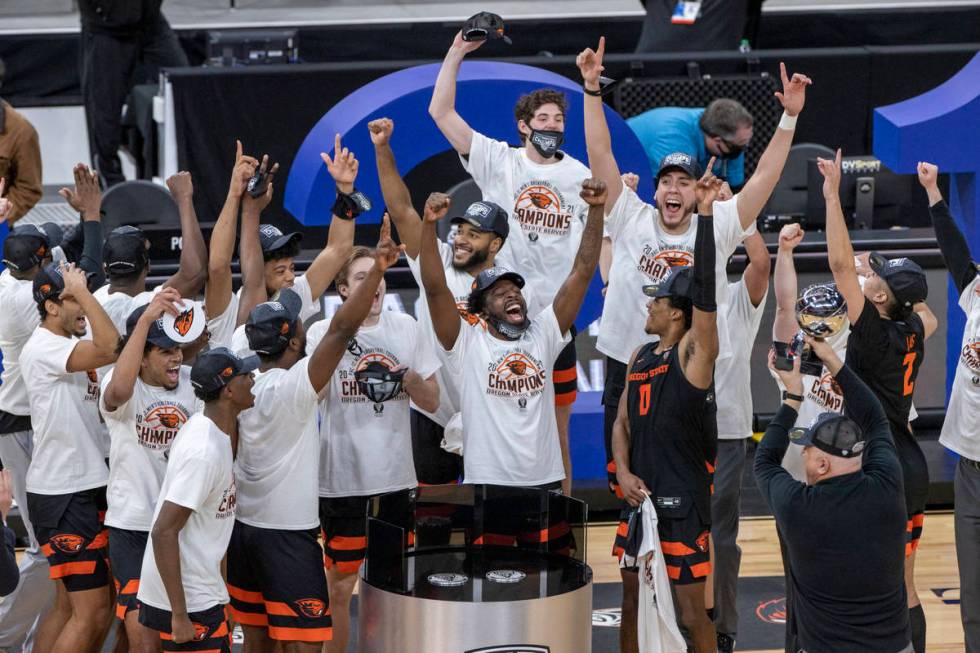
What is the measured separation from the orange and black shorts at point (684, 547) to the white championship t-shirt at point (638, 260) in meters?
1.00

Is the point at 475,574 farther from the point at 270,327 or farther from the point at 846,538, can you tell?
the point at 846,538

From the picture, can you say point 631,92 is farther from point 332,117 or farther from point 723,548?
point 723,548

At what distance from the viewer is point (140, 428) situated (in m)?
5.58

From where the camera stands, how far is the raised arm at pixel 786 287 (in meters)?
6.46

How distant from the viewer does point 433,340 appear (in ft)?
21.3

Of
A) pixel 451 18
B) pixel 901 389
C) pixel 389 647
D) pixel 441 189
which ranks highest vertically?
pixel 451 18

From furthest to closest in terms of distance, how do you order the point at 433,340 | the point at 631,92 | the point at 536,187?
the point at 631,92 → the point at 536,187 → the point at 433,340

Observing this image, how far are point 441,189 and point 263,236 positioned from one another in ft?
16.1

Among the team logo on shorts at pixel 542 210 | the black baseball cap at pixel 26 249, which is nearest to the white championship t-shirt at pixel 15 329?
the black baseball cap at pixel 26 249

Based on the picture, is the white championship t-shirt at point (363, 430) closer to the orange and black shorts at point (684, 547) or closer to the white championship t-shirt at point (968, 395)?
the orange and black shorts at point (684, 547)

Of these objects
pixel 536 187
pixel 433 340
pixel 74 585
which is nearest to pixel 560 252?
pixel 536 187

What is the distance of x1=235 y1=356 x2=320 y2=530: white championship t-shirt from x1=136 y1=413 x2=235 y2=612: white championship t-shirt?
234 mm

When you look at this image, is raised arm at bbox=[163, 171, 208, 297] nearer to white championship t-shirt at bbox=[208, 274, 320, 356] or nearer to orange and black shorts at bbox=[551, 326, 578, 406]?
white championship t-shirt at bbox=[208, 274, 320, 356]

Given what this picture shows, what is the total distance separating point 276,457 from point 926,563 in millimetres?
4018
